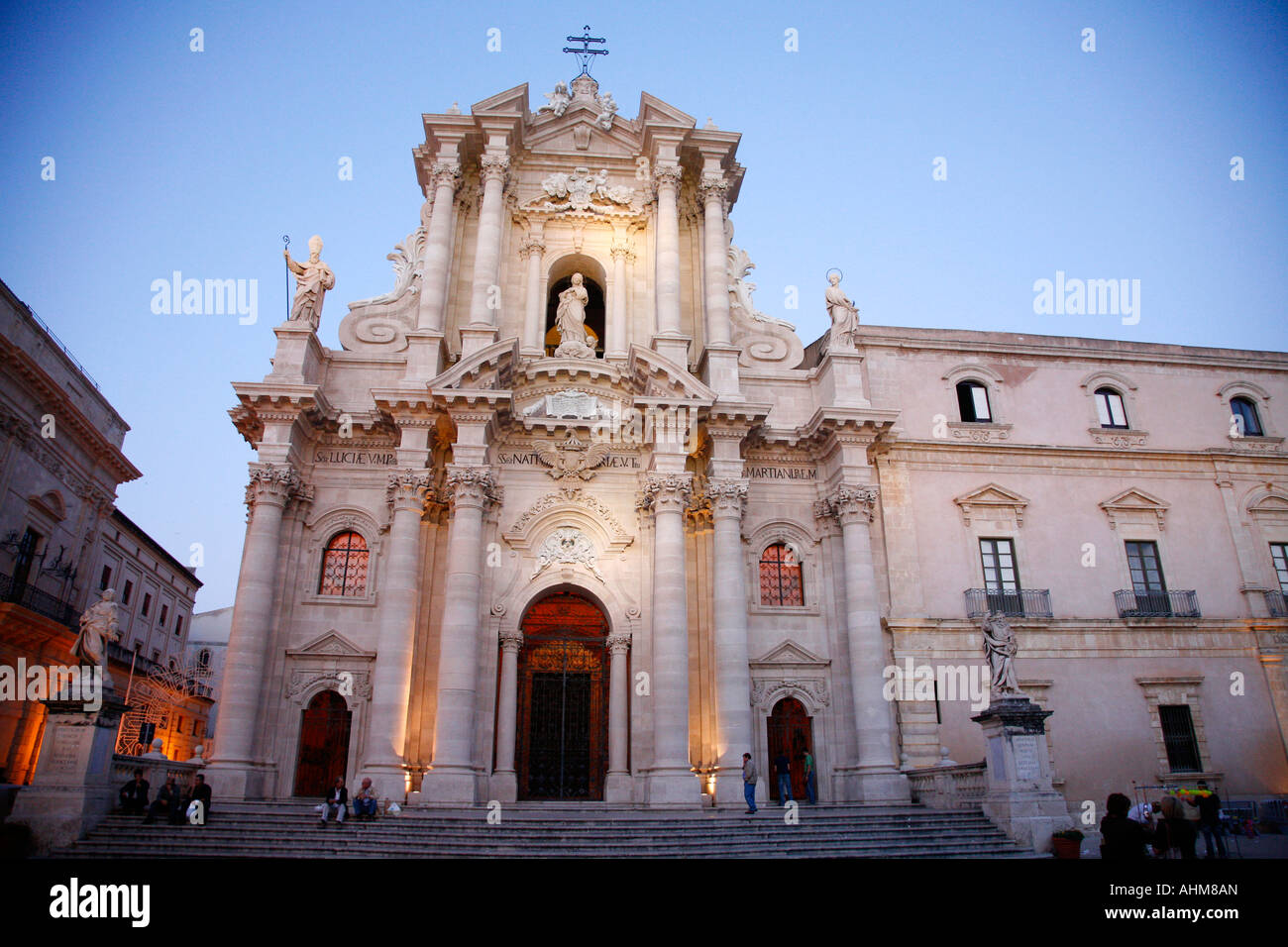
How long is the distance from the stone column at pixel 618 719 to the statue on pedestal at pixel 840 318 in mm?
10148

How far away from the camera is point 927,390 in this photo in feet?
84.1

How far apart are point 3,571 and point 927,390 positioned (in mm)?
28376

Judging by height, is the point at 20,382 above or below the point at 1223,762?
above

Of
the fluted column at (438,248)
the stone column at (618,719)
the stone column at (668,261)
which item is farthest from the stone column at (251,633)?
the stone column at (668,261)

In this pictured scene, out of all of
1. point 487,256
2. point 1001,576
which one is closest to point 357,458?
point 487,256

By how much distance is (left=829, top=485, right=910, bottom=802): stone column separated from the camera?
65.8ft

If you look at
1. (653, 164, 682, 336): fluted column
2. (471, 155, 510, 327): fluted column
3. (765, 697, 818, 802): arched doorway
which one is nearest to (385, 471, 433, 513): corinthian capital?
(471, 155, 510, 327): fluted column

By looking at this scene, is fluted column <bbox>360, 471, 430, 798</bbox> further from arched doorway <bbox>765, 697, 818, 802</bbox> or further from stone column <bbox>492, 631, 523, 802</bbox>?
arched doorway <bbox>765, 697, 818, 802</bbox>

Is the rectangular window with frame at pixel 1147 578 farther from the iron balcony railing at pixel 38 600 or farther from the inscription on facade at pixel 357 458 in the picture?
the iron balcony railing at pixel 38 600

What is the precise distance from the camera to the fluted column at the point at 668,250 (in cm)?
2416

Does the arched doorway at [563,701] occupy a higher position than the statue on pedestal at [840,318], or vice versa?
the statue on pedestal at [840,318]

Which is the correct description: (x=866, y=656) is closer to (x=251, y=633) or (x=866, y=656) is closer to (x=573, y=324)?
(x=573, y=324)
